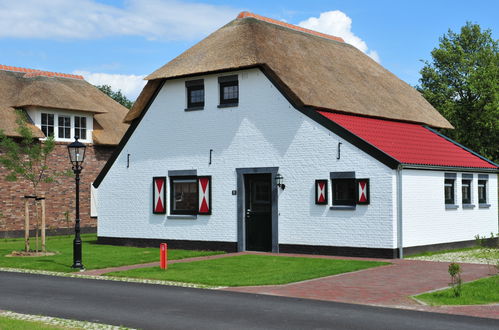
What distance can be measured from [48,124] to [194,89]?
37.2 feet

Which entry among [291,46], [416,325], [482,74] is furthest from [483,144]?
[416,325]

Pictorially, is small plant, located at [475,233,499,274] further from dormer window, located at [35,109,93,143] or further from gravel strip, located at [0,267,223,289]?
dormer window, located at [35,109,93,143]

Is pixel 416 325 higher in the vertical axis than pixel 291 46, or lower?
lower

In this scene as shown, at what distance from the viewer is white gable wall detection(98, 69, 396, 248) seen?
68.3ft

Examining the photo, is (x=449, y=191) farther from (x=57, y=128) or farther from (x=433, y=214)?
(x=57, y=128)

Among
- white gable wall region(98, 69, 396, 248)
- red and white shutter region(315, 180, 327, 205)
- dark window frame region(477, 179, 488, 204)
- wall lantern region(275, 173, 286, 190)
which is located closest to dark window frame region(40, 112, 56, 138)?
white gable wall region(98, 69, 396, 248)

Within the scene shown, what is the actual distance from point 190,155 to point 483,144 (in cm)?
3046

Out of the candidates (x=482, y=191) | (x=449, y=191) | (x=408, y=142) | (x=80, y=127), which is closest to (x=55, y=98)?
(x=80, y=127)

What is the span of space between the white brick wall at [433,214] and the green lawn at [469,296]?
642cm

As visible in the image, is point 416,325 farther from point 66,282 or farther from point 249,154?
point 249,154

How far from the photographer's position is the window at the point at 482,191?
988 inches

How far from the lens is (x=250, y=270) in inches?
696

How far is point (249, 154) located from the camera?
23484 mm

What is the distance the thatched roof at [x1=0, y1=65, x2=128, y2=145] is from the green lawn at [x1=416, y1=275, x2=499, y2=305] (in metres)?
23.2
